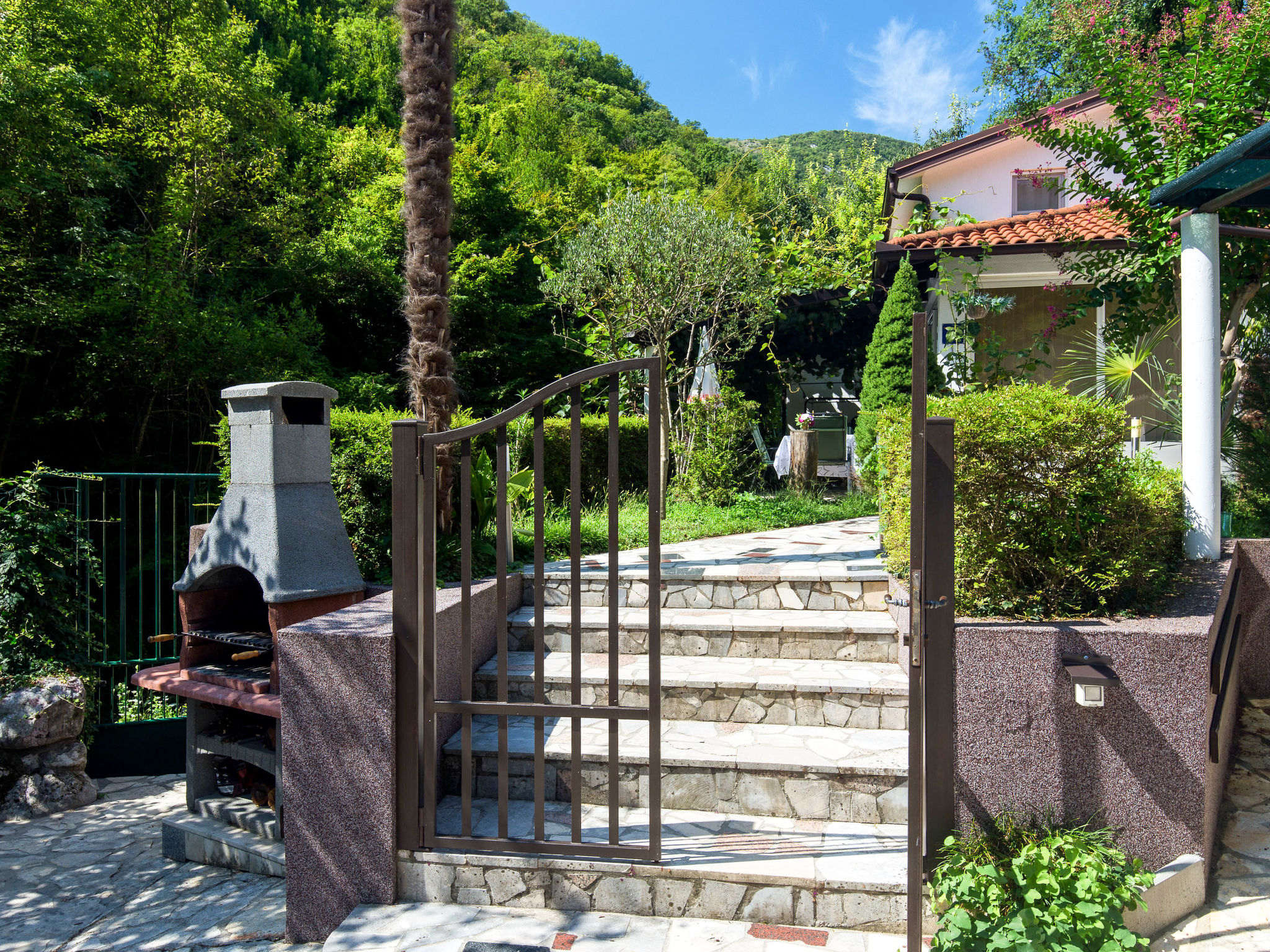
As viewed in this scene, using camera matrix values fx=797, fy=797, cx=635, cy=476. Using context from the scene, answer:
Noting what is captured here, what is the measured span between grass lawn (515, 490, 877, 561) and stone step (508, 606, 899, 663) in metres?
1.30

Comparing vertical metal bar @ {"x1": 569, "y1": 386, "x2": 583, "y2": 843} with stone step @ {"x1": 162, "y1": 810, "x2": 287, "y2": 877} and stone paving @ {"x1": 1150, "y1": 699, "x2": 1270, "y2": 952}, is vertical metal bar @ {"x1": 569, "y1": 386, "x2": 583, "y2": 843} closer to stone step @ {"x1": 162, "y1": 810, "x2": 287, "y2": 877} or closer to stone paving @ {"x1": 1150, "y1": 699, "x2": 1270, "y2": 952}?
stone step @ {"x1": 162, "y1": 810, "x2": 287, "y2": 877}

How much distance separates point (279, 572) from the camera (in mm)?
4164

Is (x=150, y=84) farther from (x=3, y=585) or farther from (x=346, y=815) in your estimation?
(x=346, y=815)

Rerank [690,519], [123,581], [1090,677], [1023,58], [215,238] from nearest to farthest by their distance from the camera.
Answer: [1090,677] → [123,581] → [690,519] → [215,238] → [1023,58]

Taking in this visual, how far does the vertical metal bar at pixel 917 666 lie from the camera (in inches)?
99.8

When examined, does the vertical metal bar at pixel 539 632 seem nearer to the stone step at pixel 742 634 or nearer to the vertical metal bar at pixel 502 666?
the vertical metal bar at pixel 502 666

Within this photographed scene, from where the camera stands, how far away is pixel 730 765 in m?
3.56

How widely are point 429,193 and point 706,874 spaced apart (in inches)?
179

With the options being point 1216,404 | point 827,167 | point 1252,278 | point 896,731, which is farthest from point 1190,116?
point 827,167

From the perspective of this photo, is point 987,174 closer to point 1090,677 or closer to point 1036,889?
point 1090,677

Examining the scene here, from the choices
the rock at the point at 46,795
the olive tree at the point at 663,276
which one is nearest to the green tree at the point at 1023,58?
the olive tree at the point at 663,276

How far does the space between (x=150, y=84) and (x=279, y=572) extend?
12.0 m

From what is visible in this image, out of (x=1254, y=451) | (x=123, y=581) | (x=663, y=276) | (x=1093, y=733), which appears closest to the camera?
(x=1093, y=733)

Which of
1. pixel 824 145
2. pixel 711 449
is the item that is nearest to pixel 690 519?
pixel 711 449
